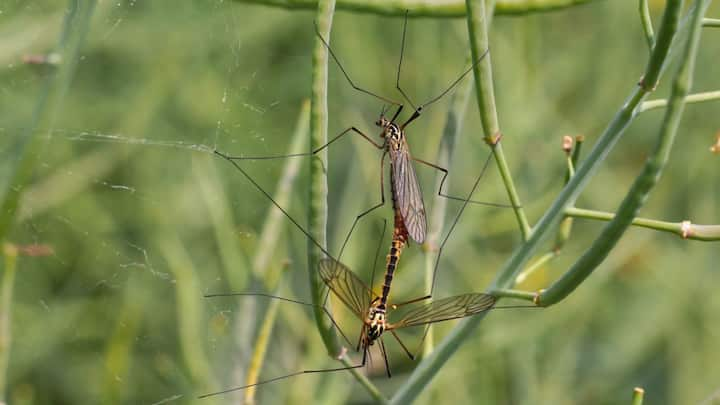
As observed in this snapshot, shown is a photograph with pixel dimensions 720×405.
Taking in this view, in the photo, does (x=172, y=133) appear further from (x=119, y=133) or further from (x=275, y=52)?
(x=275, y=52)

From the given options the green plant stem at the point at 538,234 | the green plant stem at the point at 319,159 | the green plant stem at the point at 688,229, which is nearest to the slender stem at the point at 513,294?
the green plant stem at the point at 538,234

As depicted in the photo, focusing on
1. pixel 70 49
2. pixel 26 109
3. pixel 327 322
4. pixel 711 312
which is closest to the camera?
pixel 327 322

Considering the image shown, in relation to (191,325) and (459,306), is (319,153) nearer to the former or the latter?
(459,306)

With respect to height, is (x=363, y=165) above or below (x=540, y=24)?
below

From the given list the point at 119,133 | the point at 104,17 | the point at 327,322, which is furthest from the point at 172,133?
the point at 327,322

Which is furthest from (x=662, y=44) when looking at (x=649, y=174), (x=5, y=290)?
(x=5, y=290)

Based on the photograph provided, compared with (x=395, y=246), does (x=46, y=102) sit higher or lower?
higher
